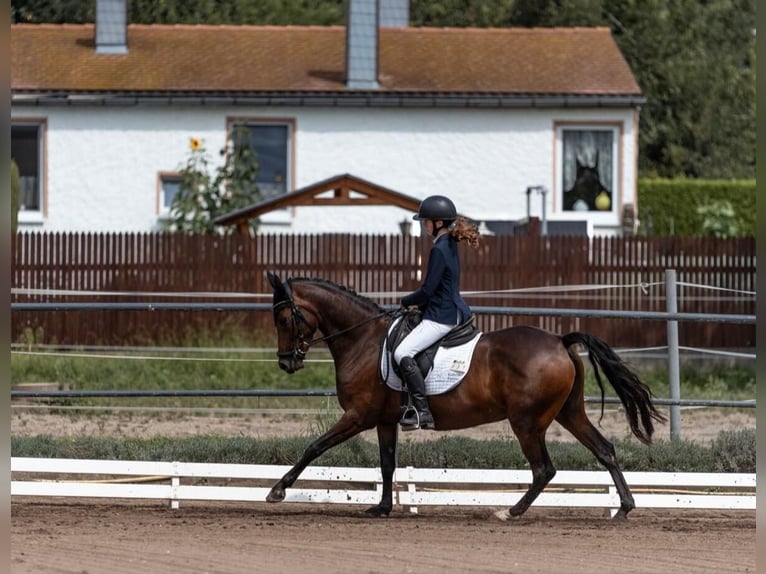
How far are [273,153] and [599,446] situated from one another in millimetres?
17146

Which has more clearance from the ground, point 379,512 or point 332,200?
point 332,200

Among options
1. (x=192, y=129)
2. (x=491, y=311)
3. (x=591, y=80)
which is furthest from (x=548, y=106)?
(x=491, y=311)

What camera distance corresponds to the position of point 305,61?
1133 inches

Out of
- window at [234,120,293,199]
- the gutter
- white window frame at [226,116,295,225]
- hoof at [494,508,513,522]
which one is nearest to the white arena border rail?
hoof at [494,508,513,522]

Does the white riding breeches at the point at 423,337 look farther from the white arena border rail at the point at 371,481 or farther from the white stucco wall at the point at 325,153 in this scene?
the white stucco wall at the point at 325,153

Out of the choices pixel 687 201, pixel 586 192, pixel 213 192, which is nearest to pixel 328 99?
pixel 213 192

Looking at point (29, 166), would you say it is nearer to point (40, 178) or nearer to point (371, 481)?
point (40, 178)

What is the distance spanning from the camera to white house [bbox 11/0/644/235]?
1057 inches

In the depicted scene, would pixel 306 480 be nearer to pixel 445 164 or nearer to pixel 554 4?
pixel 445 164

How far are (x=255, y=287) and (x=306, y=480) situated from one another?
337 inches

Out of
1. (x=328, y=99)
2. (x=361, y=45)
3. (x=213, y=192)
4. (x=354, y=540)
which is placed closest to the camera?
(x=354, y=540)

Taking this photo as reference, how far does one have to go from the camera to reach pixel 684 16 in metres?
42.1

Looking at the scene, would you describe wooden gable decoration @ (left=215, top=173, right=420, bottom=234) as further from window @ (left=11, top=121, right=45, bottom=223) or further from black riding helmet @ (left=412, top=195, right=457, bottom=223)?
black riding helmet @ (left=412, top=195, right=457, bottom=223)

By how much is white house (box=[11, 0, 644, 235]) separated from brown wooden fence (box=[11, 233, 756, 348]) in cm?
537
